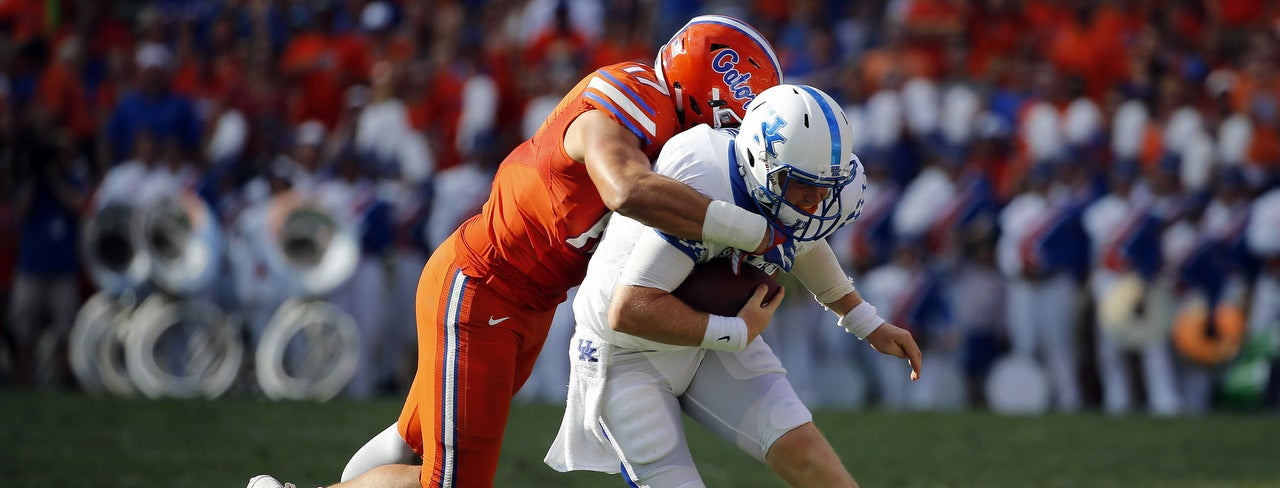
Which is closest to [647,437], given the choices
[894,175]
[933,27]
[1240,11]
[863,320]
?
[863,320]

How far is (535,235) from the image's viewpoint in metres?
4.10

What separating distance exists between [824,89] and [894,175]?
86 cm

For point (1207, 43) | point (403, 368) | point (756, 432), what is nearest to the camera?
point (756, 432)

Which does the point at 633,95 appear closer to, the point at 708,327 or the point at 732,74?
the point at 732,74

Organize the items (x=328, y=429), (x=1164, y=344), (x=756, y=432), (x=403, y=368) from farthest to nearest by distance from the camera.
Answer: (x=403, y=368) → (x=1164, y=344) → (x=328, y=429) → (x=756, y=432)

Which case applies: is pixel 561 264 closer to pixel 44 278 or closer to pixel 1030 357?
pixel 1030 357

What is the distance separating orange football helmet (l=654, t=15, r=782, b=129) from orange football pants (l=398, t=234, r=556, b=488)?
75cm

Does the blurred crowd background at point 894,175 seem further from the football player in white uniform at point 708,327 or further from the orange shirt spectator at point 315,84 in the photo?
the football player in white uniform at point 708,327

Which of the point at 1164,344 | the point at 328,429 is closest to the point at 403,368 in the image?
the point at 328,429

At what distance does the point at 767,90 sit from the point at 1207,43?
30.8 ft

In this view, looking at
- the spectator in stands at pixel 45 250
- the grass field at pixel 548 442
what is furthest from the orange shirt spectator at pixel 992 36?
the spectator in stands at pixel 45 250

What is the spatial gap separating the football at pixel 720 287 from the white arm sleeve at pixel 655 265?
0.09 meters

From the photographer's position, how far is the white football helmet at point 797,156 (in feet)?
12.0

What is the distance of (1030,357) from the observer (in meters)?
10.7
